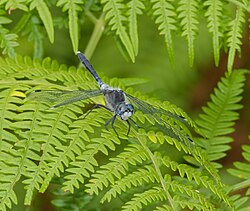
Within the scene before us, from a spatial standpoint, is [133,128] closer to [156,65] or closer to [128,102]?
[128,102]

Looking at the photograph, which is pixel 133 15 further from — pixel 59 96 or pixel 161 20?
pixel 59 96

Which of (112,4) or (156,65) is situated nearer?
(112,4)

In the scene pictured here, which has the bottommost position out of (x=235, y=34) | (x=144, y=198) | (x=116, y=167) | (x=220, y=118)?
(x=144, y=198)

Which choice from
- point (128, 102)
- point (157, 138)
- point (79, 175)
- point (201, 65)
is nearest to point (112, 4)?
point (128, 102)

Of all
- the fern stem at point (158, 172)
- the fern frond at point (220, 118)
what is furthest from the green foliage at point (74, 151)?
the fern frond at point (220, 118)

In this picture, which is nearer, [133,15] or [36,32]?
[133,15]

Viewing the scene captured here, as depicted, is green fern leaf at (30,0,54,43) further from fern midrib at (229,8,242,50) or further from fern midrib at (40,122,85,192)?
fern midrib at (229,8,242,50)

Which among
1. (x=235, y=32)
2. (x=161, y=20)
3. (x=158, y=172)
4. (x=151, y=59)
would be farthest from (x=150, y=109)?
(x=151, y=59)
